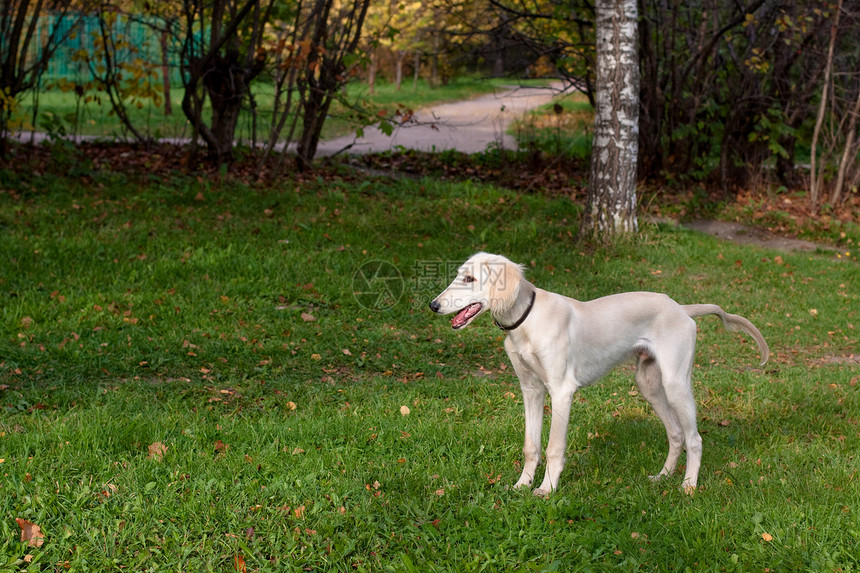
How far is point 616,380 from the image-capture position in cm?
647

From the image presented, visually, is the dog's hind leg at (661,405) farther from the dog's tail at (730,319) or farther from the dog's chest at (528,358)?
the dog's chest at (528,358)

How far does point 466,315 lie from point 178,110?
19378mm

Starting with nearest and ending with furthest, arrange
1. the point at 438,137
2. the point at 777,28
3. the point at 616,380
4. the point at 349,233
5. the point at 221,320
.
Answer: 1. the point at 616,380
2. the point at 221,320
3. the point at 349,233
4. the point at 777,28
5. the point at 438,137

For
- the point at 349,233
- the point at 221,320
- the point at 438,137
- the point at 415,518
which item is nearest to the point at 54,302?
the point at 221,320

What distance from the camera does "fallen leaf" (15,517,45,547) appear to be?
3773mm

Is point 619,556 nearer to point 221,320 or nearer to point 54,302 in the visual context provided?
point 221,320

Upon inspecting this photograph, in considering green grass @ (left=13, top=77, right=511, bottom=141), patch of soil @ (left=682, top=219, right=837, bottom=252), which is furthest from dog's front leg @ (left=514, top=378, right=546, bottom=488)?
patch of soil @ (left=682, top=219, right=837, bottom=252)

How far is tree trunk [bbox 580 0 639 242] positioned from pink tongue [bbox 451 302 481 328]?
6.19 metres

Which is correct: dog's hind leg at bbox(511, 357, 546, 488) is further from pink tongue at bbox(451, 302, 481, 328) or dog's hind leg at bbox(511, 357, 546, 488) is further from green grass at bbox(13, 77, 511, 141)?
green grass at bbox(13, 77, 511, 141)

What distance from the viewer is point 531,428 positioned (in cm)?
439

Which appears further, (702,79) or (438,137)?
(438,137)

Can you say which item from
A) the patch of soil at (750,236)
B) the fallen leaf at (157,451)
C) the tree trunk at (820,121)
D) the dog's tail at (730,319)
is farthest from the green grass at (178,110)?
the fallen leaf at (157,451)

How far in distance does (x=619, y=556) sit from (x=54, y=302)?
5773 mm

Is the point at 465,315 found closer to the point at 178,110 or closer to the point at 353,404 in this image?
the point at 353,404
